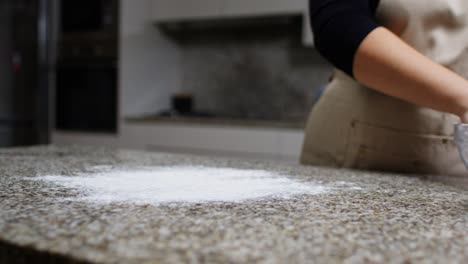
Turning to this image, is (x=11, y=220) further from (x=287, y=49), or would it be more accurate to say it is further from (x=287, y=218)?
(x=287, y=49)

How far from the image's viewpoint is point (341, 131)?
944mm

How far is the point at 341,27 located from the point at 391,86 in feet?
0.40

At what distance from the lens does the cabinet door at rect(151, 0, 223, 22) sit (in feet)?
7.99

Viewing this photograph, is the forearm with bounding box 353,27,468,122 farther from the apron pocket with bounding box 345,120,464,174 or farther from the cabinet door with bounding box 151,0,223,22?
the cabinet door with bounding box 151,0,223,22

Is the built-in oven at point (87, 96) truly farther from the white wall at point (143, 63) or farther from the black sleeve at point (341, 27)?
the black sleeve at point (341, 27)

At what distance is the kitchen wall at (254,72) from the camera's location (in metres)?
2.60

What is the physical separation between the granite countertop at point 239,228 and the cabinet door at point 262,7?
6.04ft

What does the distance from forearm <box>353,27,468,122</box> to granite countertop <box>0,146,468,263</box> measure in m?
0.14

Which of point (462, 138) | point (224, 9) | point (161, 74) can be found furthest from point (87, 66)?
point (462, 138)

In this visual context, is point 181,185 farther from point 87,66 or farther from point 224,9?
point 87,66

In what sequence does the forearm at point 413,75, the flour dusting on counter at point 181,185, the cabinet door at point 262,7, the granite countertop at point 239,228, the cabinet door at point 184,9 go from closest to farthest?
the granite countertop at point 239,228 < the flour dusting on counter at point 181,185 < the forearm at point 413,75 < the cabinet door at point 262,7 < the cabinet door at point 184,9

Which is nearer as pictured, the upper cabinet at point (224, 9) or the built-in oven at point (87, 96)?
the upper cabinet at point (224, 9)

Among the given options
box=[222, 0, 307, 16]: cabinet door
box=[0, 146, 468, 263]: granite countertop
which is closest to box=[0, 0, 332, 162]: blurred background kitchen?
box=[222, 0, 307, 16]: cabinet door

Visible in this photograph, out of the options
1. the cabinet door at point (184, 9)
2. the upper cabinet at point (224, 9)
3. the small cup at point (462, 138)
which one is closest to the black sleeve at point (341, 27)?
the small cup at point (462, 138)
